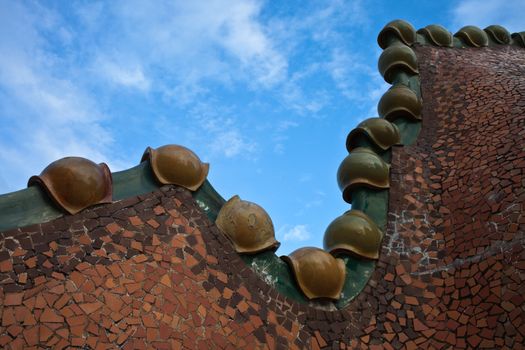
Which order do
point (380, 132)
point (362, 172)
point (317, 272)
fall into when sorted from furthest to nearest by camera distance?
point (380, 132)
point (362, 172)
point (317, 272)

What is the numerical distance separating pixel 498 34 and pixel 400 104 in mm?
2522

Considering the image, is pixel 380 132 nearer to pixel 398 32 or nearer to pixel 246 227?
pixel 246 227

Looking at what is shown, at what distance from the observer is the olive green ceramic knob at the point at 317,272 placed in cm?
396

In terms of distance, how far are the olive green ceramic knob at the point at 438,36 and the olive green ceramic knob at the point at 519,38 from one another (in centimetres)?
110

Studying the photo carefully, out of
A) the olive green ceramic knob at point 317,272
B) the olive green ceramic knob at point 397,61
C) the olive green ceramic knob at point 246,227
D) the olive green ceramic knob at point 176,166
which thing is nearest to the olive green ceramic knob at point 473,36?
the olive green ceramic knob at point 397,61

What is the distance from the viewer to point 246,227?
395 centimetres

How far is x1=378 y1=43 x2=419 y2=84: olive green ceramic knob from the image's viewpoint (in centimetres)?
629

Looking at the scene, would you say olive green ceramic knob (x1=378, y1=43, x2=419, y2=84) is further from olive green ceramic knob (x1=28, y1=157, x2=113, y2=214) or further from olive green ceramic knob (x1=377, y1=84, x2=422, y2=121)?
olive green ceramic knob (x1=28, y1=157, x2=113, y2=214)

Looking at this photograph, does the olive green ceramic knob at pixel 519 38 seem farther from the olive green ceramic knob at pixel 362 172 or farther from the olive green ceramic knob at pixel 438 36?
the olive green ceramic knob at pixel 362 172

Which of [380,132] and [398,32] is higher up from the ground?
[398,32]

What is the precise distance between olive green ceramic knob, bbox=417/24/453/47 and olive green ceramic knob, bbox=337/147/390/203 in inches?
99.3

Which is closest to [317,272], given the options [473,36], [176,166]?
[176,166]

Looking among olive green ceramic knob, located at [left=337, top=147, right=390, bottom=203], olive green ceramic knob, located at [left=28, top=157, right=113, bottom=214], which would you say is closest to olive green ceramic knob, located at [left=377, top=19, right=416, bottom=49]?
olive green ceramic knob, located at [left=337, top=147, right=390, bottom=203]

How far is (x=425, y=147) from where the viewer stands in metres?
5.32
